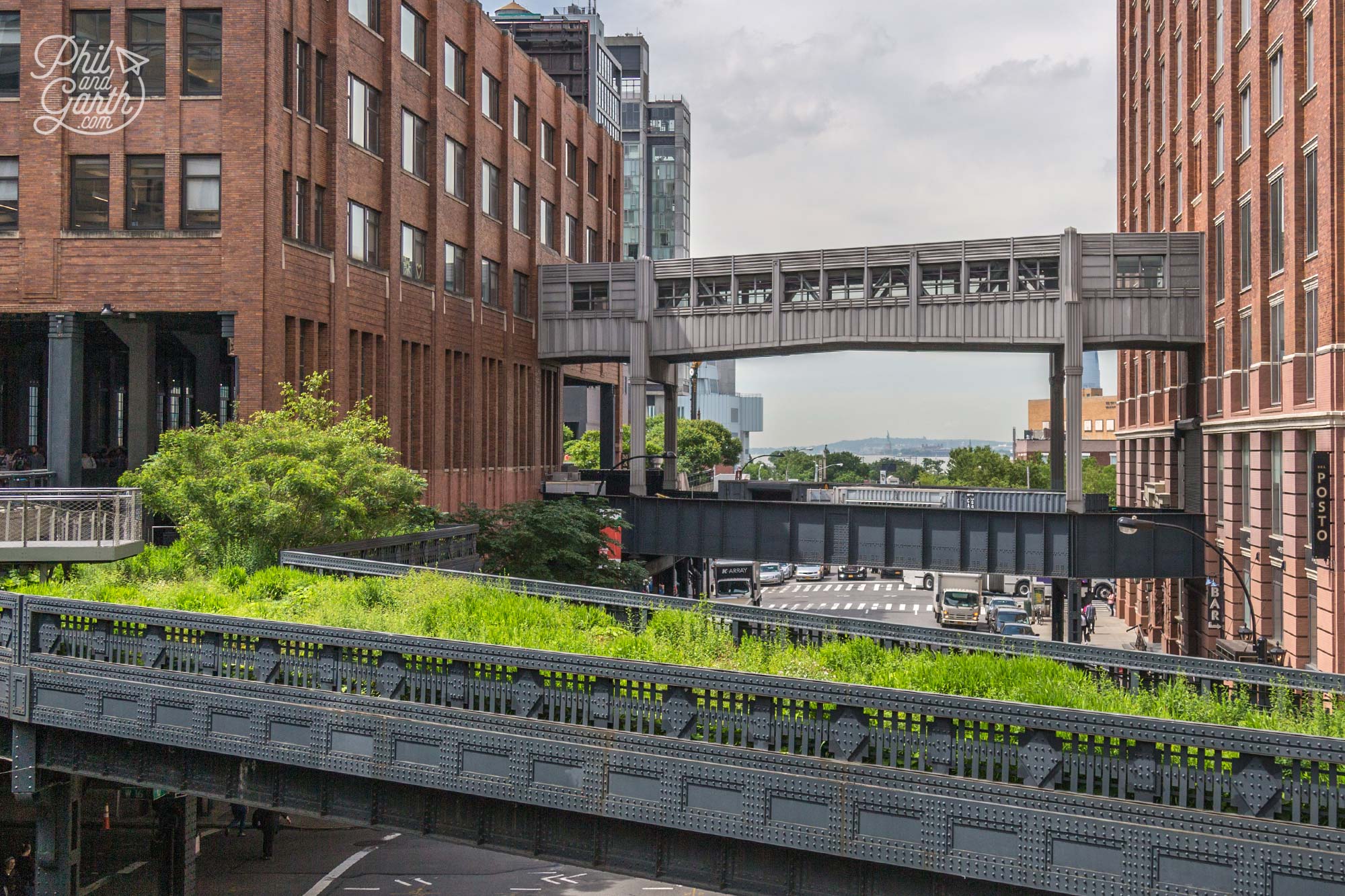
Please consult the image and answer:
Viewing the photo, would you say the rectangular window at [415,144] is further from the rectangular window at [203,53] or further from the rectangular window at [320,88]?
the rectangular window at [203,53]

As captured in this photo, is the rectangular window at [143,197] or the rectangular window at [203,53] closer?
the rectangular window at [143,197]

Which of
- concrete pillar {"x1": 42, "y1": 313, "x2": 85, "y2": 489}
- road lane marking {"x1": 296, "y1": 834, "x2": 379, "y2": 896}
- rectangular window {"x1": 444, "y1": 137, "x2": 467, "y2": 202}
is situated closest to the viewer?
road lane marking {"x1": 296, "y1": 834, "x2": 379, "y2": 896}

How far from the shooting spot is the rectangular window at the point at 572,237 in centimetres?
6200

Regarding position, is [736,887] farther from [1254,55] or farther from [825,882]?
[1254,55]

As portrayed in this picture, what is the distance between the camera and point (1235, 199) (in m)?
38.9

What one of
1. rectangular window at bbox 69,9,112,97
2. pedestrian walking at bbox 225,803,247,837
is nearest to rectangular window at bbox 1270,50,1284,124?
rectangular window at bbox 69,9,112,97

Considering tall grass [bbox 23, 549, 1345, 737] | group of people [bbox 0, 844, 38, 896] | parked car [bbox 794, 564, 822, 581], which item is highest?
tall grass [bbox 23, 549, 1345, 737]

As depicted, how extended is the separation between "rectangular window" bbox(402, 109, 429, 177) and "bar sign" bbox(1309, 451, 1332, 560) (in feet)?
106

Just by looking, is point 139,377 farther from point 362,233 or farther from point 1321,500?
point 1321,500

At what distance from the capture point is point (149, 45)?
33.1m

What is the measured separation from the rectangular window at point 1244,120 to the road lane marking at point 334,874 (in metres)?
34.1

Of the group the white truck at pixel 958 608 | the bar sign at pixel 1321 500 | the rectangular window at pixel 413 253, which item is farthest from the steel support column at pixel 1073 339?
the rectangular window at pixel 413 253

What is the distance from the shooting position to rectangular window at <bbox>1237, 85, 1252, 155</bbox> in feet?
121

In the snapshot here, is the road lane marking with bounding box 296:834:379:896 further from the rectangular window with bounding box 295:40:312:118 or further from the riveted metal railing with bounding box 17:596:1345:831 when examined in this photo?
the rectangular window with bounding box 295:40:312:118
